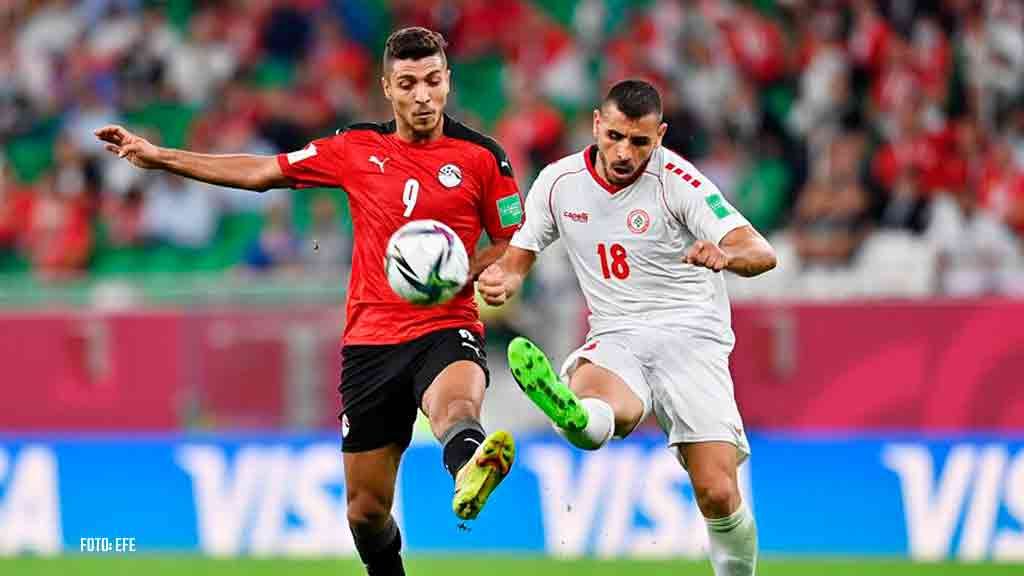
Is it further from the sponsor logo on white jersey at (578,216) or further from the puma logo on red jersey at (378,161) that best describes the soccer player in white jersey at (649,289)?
the puma logo on red jersey at (378,161)

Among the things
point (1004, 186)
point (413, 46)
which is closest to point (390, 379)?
point (413, 46)

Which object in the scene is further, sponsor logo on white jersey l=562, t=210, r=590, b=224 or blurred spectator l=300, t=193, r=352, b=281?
blurred spectator l=300, t=193, r=352, b=281

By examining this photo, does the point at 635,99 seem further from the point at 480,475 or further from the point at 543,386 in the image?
the point at 480,475

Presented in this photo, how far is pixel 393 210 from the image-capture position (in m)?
7.90

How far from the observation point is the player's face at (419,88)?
7.74 m

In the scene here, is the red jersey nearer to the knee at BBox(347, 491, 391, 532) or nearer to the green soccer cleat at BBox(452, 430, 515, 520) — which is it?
the knee at BBox(347, 491, 391, 532)

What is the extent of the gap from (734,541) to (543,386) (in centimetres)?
124

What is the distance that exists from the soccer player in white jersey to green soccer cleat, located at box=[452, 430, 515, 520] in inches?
26.3

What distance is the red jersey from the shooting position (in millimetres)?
7883

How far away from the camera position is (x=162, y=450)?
12.1 meters

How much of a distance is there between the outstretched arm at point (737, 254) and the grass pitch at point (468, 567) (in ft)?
11.1

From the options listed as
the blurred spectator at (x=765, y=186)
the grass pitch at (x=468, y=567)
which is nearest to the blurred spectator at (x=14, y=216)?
the grass pitch at (x=468, y=567)

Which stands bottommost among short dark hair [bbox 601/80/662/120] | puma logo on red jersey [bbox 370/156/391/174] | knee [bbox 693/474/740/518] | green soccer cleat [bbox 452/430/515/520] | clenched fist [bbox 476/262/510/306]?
knee [bbox 693/474/740/518]

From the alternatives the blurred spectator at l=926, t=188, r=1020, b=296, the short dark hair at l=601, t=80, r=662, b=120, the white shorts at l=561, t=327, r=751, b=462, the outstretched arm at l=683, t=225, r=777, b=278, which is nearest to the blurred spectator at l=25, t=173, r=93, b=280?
the blurred spectator at l=926, t=188, r=1020, b=296
